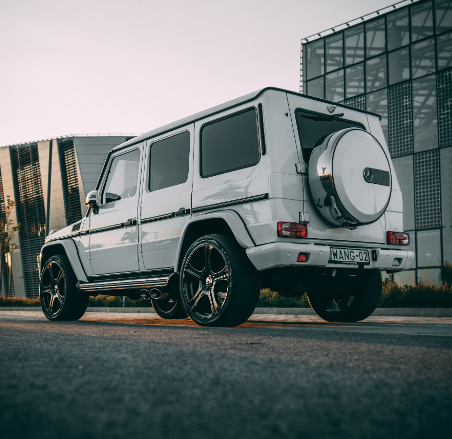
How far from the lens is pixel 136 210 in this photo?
751 cm

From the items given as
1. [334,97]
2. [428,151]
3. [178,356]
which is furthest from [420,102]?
[178,356]

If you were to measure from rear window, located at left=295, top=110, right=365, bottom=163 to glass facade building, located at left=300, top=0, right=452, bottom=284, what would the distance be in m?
17.1

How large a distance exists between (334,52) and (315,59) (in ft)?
3.42

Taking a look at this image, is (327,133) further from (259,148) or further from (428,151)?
(428,151)

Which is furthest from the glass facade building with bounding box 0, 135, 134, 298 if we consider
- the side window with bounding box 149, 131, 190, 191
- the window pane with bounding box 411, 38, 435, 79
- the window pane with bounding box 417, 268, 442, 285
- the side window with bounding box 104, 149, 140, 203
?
the side window with bounding box 149, 131, 190, 191

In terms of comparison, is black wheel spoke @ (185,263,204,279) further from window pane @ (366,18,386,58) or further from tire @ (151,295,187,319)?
window pane @ (366,18,386,58)

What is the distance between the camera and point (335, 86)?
2725 cm

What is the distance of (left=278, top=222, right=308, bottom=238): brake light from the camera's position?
5703 millimetres

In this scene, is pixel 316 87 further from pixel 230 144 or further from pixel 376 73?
pixel 230 144

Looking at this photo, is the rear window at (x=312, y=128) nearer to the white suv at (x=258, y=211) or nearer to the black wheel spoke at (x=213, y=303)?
the white suv at (x=258, y=211)

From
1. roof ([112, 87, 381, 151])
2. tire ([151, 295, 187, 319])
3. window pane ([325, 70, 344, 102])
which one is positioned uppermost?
window pane ([325, 70, 344, 102])

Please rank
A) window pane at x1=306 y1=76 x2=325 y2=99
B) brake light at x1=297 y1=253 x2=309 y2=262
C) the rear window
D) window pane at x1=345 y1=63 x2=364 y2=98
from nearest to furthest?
brake light at x1=297 y1=253 x2=309 y2=262 → the rear window → window pane at x1=345 y1=63 x2=364 y2=98 → window pane at x1=306 y1=76 x2=325 y2=99

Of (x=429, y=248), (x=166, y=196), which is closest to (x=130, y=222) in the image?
(x=166, y=196)

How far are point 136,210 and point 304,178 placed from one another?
2.42 m
